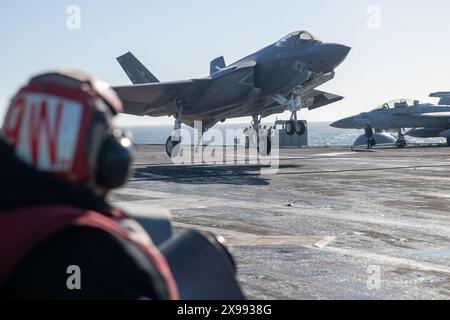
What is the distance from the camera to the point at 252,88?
29.7 metres

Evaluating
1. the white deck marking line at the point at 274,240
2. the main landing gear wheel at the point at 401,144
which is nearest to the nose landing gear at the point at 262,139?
the white deck marking line at the point at 274,240

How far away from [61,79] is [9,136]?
10.2 inches

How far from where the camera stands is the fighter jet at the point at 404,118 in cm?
5416

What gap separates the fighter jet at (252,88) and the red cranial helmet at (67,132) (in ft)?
85.6

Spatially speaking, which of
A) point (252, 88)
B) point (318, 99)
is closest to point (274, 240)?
point (252, 88)

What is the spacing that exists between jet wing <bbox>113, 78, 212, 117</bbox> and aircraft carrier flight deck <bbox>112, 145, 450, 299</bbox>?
10.6 metres

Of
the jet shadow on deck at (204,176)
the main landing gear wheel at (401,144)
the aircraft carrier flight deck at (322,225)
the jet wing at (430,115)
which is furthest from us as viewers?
the main landing gear wheel at (401,144)

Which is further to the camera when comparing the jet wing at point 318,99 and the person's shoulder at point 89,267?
the jet wing at point 318,99

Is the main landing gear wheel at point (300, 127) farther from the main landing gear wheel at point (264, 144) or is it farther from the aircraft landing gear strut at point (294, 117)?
the main landing gear wheel at point (264, 144)

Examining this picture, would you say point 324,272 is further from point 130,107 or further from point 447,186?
point 130,107

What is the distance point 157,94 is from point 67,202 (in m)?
31.4

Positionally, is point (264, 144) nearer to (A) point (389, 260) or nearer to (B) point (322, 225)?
(B) point (322, 225)

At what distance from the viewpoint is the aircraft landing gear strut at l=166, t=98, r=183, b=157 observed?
31500mm
